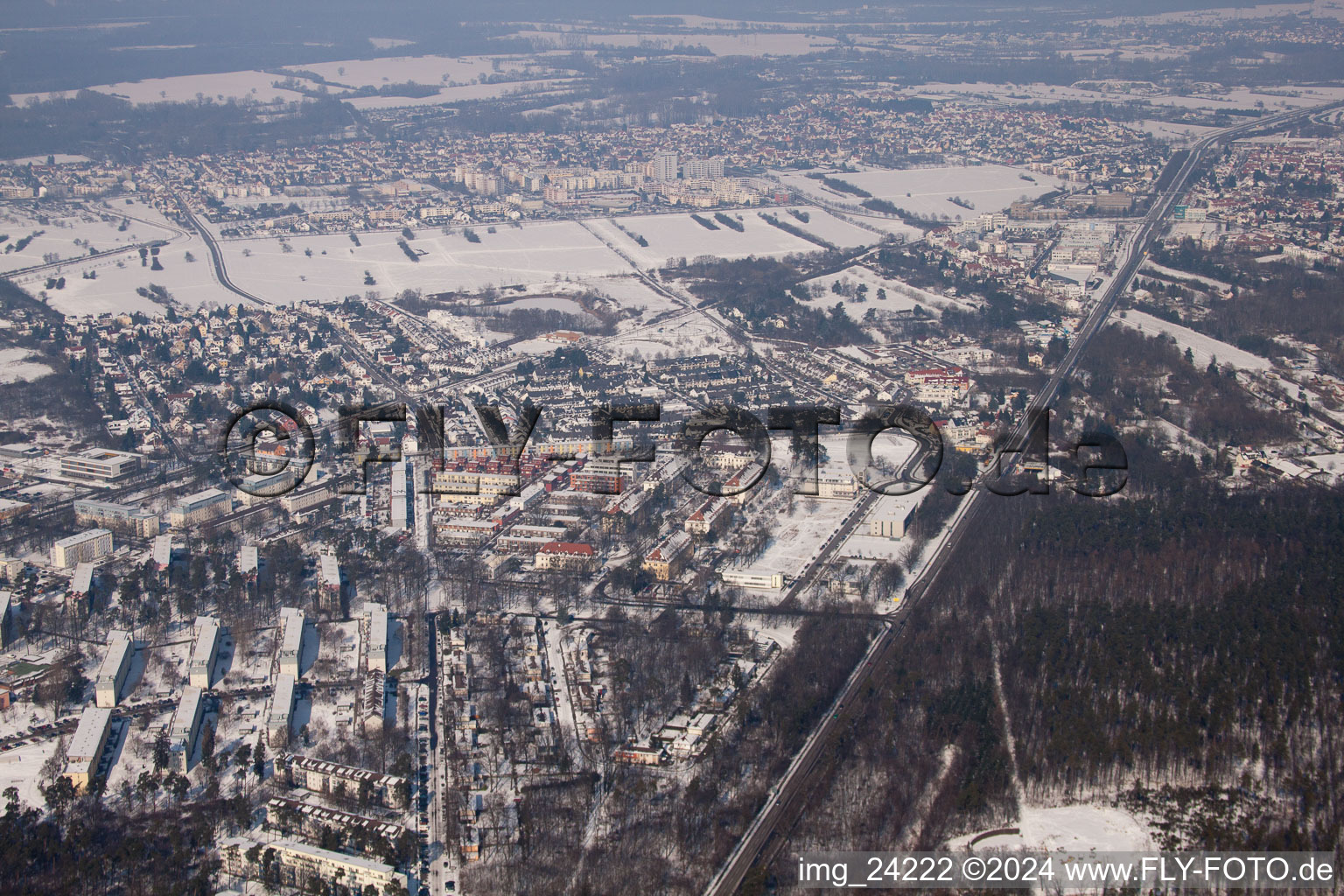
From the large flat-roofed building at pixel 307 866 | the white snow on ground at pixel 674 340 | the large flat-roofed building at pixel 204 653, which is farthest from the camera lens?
the white snow on ground at pixel 674 340

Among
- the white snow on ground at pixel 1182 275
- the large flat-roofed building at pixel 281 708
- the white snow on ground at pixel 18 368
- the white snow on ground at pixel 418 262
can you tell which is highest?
the large flat-roofed building at pixel 281 708

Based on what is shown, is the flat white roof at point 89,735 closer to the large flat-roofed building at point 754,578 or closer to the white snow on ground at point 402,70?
the large flat-roofed building at point 754,578

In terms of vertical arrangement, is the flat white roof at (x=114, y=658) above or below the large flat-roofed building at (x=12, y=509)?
above

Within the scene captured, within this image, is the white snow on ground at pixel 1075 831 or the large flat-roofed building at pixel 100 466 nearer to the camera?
the white snow on ground at pixel 1075 831

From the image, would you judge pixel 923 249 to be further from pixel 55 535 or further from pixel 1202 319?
pixel 55 535

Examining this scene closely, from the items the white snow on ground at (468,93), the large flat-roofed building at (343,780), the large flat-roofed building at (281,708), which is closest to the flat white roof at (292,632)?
the large flat-roofed building at (281,708)

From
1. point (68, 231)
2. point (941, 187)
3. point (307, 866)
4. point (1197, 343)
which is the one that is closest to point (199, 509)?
point (307, 866)

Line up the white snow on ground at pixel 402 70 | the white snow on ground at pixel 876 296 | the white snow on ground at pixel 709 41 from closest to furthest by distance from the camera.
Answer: the white snow on ground at pixel 876 296
the white snow on ground at pixel 402 70
the white snow on ground at pixel 709 41

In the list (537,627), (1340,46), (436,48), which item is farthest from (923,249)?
(436,48)
